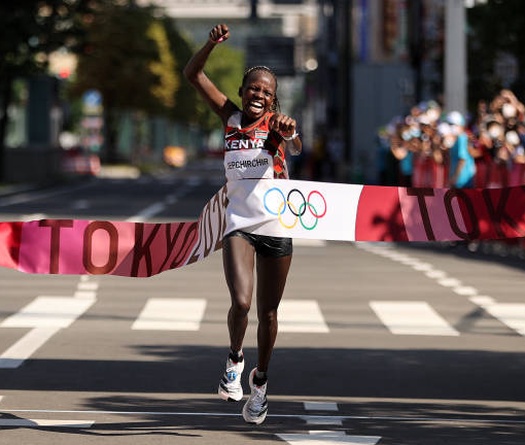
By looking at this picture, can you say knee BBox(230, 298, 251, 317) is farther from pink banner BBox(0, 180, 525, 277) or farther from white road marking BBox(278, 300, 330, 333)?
white road marking BBox(278, 300, 330, 333)

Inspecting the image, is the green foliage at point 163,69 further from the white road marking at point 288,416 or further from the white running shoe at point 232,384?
the white running shoe at point 232,384

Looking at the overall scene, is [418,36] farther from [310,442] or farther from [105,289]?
[310,442]

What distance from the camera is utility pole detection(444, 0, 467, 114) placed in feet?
127

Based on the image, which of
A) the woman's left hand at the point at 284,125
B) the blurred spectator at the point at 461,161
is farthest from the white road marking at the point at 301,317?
the blurred spectator at the point at 461,161

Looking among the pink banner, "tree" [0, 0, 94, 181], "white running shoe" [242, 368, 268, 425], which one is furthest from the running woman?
"tree" [0, 0, 94, 181]

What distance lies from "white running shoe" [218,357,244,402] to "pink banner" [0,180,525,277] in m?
1.14

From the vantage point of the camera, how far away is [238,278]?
984 centimetres

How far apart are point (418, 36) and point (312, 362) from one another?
36.8m

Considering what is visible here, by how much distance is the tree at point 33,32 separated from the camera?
59.7 m

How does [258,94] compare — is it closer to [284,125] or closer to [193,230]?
[284,125]

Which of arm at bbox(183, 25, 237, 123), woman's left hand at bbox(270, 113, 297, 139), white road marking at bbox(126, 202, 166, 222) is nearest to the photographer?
woman's left hand at bbox(270, 113, 297, 139)

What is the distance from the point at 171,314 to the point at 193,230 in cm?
565

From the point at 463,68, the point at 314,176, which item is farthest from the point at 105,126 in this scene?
the point at 463,68

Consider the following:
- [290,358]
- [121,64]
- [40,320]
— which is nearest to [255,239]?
[290,358]
